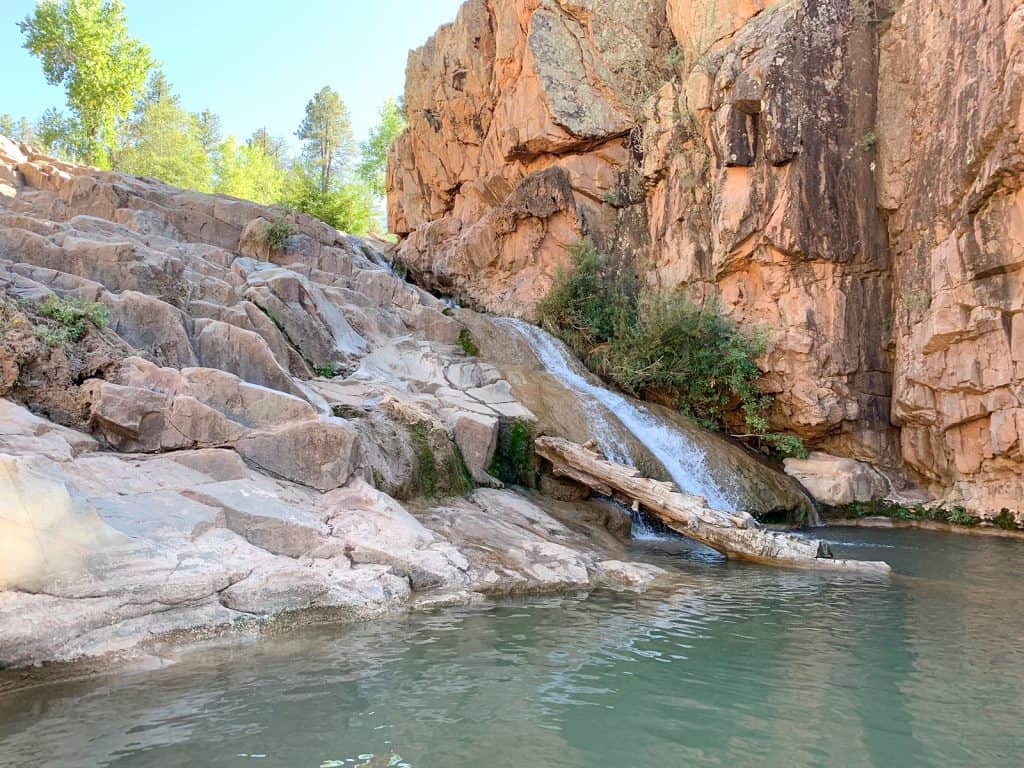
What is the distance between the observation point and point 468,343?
61.3 ft

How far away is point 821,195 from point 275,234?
1475cm

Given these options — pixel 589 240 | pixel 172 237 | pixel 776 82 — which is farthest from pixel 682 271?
pixel 172 237

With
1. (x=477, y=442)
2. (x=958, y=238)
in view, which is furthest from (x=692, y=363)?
(x=477, y=442)

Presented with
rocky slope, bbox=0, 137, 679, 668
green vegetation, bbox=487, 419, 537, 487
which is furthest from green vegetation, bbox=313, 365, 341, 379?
green vegetation, bbox=487, 419, 537, 487

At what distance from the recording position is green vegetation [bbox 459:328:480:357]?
18.4 meters

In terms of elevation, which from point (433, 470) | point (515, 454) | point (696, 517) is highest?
point (515, 454)

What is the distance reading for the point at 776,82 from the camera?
17.8 metres

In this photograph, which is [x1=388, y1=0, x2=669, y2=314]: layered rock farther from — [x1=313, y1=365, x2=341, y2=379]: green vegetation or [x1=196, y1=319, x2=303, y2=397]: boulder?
[x1=196, y1=319, x2=303, y2=397]: boulder

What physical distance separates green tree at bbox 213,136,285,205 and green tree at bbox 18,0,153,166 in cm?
811

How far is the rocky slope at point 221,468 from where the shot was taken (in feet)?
19.9

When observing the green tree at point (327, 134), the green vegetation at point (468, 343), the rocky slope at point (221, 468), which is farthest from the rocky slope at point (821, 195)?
the green tree at point (327, 134)

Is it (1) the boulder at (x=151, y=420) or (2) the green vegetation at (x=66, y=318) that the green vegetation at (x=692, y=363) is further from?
(2) the green vegetation at (x=66, y=318)

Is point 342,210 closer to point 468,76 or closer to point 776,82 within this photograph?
point 468,76

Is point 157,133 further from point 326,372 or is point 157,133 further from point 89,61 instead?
point 326,372
